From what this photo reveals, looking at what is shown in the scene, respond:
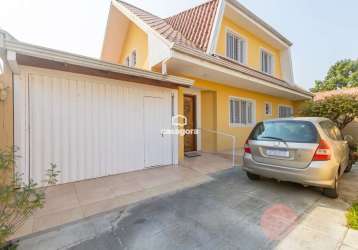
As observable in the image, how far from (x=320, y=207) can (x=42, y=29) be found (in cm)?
1052

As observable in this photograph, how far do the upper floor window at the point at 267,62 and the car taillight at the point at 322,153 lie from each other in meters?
9.16

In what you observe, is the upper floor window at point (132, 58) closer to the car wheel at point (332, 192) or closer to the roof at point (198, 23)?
the roof at point (198, 23)

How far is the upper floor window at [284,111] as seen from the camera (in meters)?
12.8

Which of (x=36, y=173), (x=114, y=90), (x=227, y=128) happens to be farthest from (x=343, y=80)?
(x=36, y=173)

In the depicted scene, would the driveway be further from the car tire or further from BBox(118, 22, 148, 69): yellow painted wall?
BBox(118, 22, 148, 69): yellow painted wall

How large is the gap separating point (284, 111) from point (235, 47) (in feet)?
23.3

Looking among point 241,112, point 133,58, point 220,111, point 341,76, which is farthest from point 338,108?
point 341,76

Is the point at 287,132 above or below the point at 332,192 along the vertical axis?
above

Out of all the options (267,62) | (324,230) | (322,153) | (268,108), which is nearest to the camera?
(324,230)

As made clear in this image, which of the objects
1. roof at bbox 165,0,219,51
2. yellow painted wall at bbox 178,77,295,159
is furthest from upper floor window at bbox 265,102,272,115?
roof at bbox 165,0,219,51

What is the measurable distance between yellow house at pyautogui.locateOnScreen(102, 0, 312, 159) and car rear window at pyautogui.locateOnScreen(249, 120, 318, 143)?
Answer: 2861 millimetres

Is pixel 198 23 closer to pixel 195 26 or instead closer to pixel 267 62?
pixel 195 26

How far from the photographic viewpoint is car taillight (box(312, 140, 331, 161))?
3402 mm

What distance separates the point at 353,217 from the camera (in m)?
2.79
